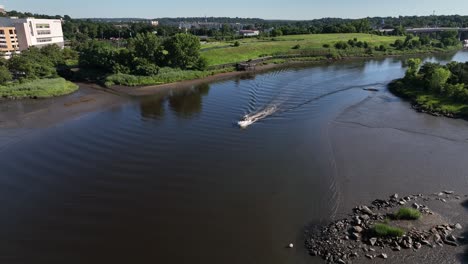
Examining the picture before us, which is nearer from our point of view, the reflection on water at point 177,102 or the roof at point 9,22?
the reflection on water at point 177,102

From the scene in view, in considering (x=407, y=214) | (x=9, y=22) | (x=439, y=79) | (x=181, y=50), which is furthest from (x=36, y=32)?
(x=407, y=214)

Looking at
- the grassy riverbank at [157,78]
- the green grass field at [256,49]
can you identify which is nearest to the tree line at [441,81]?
the grassy riverbank at [157,78]

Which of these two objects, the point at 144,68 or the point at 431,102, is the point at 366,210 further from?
the point at 144,68

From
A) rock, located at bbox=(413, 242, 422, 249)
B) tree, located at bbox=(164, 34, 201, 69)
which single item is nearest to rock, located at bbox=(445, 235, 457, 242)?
rock, located at bbox=(413, 242, 422, 249)

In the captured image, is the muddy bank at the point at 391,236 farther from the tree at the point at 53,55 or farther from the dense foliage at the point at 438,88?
the tree at the point at 53,55

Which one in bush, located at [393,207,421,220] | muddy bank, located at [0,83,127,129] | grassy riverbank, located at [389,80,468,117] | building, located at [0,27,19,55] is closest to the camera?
bush, located at [393,207,421,220]

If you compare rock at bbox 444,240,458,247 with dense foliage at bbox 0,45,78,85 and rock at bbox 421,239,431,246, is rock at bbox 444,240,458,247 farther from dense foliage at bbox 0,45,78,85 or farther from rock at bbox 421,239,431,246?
dense foliage at bbox 0,45,78,85

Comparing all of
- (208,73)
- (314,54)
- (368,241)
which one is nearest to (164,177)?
(368,241)
